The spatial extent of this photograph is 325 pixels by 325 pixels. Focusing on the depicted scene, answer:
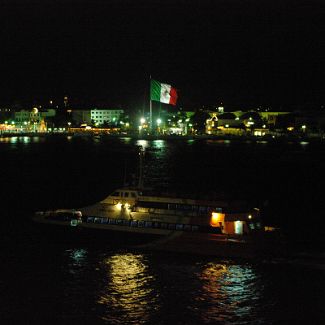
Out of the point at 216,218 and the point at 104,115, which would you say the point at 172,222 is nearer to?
the point at 216,218

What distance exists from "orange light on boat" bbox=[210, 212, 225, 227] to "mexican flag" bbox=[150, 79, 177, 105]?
5781 centimetres

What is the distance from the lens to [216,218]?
1664cm

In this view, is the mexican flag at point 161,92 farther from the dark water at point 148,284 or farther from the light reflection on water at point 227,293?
the light reflection on water at point 227,293

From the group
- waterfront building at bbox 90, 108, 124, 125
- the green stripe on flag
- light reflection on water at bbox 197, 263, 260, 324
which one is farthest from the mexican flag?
waterfront building at bbox 90, 108, 124, 125

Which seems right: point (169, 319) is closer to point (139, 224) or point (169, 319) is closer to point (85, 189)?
point (139, 224)

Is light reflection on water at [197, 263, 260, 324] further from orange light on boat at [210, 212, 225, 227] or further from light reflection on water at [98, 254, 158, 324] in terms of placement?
orange light on boat at [210, 212, 225, 227]

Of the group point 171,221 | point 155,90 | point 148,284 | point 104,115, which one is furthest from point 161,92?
point 104,115

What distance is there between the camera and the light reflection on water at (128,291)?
1225cm

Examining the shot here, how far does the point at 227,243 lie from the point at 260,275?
1.57 m

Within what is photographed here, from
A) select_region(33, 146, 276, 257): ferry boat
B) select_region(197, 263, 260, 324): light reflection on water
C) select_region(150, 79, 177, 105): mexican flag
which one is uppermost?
select_region(150, 79, 177, 105): mexican flag

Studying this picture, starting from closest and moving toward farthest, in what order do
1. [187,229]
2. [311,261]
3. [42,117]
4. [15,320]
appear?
[15,320], [311,261], [187,229], [42,117]

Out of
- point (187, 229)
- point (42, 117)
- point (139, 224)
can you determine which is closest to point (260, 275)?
point (187, 229)

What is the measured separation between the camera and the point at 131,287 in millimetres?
13883

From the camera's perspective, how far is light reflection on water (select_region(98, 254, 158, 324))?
12.2m
